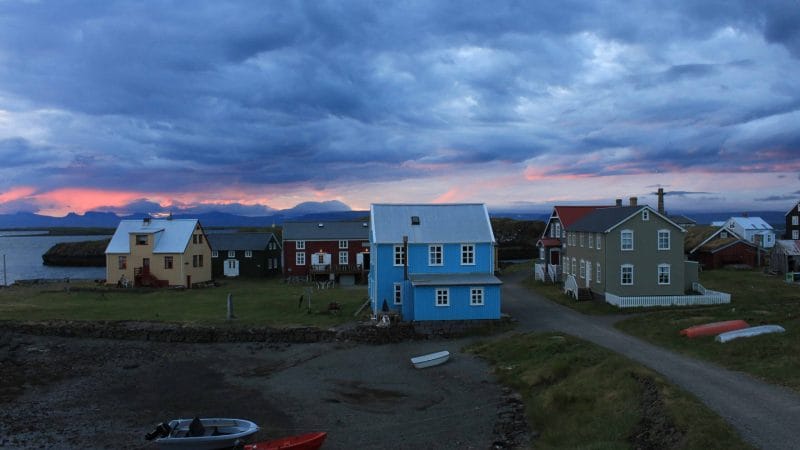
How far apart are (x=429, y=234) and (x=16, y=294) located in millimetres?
39790

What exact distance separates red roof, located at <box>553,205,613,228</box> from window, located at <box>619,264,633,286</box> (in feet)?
46.1

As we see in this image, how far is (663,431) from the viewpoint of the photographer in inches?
619

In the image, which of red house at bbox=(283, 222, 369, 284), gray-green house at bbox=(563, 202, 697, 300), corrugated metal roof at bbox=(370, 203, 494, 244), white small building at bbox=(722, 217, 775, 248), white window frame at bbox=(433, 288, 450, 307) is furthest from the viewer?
white small building at bbox=(722, 217, 775, 248)

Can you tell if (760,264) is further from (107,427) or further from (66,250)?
(66,250)

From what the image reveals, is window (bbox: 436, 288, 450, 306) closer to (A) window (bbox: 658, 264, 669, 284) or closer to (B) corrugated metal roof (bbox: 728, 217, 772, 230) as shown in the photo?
(A) window (bbox: 658, 264, 669, 284)

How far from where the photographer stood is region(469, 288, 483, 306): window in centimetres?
3597

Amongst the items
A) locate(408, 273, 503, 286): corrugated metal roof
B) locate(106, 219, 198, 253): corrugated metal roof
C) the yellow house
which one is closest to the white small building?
locate(408, 273, 503, 286): corrugated metal roof

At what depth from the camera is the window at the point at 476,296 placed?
36.0m

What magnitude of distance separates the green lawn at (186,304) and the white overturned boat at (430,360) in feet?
31.8

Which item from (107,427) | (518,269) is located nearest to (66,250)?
(518,269)

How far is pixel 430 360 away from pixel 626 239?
19.1 metres

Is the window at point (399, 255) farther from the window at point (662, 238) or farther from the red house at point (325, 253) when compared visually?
the red house at point (325, 253)

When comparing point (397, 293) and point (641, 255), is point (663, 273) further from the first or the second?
point (397, 293)

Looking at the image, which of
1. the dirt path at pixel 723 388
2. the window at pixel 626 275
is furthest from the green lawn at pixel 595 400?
the window at pixel 626 275
